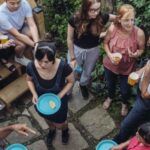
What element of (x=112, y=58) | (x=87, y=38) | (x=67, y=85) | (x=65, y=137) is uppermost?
(x=87, y=38)

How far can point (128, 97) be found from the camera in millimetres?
5797

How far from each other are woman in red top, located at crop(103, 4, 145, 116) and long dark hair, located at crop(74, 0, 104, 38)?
0.17 m

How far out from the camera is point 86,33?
5.19m

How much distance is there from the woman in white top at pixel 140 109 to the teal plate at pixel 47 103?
934 mm

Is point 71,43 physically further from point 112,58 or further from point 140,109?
point 140,109

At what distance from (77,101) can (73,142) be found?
798 mm

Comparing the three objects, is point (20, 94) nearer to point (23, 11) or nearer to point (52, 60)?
point (23, 11)

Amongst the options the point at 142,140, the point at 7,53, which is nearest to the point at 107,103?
the point at 7,53

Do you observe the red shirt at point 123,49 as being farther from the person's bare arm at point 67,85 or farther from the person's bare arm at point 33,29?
the person's bare arm at point 33,29

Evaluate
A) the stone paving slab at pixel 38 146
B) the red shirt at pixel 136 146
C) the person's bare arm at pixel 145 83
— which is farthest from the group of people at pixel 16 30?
the red shirt at pixel 136 146

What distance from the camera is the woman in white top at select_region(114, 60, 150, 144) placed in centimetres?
456

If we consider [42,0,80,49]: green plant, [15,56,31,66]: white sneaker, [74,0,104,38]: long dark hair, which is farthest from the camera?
[42,0,80,49]: green plant

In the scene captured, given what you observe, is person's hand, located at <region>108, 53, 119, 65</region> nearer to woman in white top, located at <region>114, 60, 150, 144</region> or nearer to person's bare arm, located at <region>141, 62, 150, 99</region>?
woman in white top, located at <region>114, 60, 150, 144</region>

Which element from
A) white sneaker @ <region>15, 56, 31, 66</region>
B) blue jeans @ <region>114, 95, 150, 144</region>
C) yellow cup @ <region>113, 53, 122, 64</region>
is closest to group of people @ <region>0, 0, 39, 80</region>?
white sneaker @ <region>15, 56, 31, 66</region>
